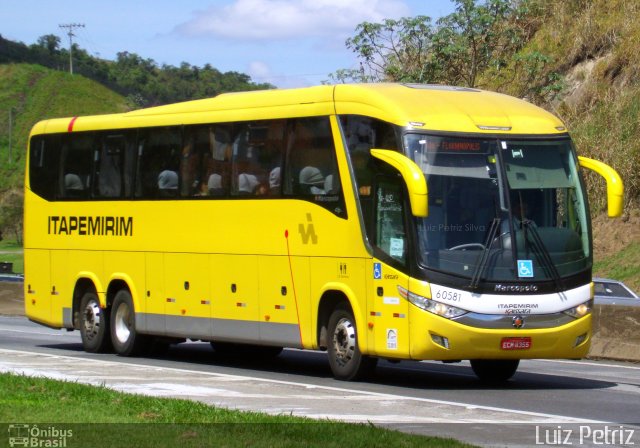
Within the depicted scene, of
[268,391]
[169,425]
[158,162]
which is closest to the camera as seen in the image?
[169,425]

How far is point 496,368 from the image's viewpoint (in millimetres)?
16812

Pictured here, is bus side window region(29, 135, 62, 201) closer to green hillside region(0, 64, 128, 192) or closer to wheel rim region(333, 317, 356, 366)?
wheel rim region(333, 317, 356, 366)

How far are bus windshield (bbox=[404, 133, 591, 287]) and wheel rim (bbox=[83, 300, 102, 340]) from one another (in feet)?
26.1

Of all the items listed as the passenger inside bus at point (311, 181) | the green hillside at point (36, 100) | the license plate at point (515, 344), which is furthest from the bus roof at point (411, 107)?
the green hillside at point (36, 100)

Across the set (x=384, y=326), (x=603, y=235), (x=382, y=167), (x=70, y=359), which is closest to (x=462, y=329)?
(x=384, y=326)

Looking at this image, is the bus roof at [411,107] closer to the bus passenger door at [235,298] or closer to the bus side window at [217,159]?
the bus side window at [217,159]

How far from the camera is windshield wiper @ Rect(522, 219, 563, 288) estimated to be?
598 inches

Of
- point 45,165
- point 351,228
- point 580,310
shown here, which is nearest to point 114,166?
point 45,165

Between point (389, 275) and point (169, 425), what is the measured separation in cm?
526

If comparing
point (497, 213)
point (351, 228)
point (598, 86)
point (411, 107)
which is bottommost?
point (351, 228)

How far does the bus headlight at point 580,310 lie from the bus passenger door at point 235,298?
463 cm

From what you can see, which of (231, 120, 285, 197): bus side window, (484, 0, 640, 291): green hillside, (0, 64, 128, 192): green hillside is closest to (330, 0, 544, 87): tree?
(484, 0, 640, 291): green hillside

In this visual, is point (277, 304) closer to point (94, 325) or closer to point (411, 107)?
point (411, 107)

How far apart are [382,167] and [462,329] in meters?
2.25
